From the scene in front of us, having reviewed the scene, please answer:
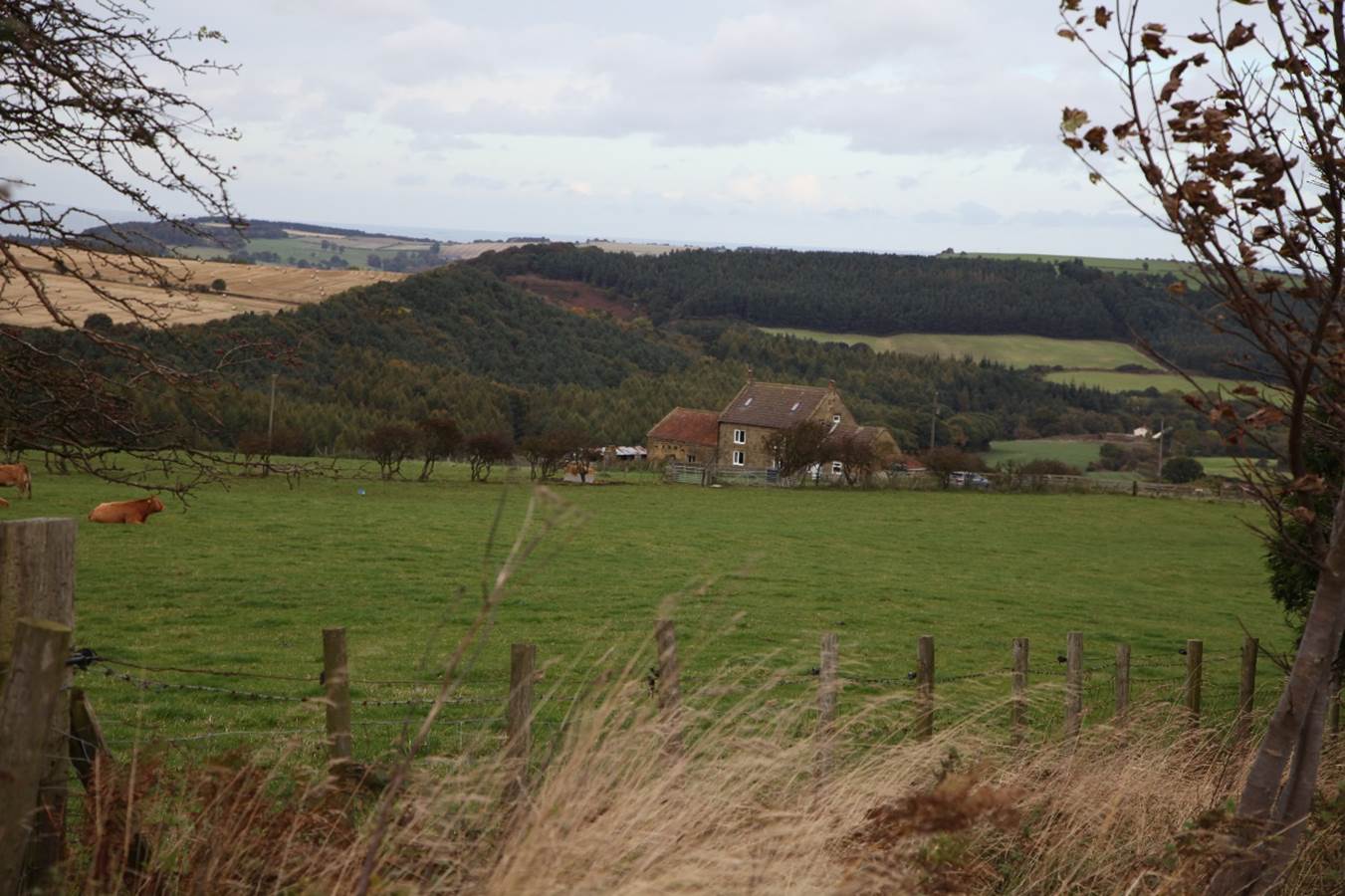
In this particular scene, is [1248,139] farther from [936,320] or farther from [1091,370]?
[936,320]

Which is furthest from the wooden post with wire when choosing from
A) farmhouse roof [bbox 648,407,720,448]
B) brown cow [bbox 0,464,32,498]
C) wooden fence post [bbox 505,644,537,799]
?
farmhouse roof [bbox 648,407,720,448]

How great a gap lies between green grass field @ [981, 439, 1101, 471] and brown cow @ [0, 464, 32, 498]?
70.7 m

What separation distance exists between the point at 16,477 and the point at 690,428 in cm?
5064

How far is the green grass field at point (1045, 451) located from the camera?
90.2 m

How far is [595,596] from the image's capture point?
798 inches

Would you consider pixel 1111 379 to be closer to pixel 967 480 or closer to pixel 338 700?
pixel 967 480

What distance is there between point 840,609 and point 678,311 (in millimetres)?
139444

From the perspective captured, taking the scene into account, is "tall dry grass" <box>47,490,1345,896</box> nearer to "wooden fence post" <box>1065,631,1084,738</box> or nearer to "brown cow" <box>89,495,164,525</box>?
"wooden fence post" <box>1065,631,1084,738</box>

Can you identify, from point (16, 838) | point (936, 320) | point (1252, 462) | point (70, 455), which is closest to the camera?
point (16, 838)

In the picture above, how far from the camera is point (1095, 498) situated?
168ft

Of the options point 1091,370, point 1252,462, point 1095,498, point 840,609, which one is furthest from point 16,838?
point 1091,370

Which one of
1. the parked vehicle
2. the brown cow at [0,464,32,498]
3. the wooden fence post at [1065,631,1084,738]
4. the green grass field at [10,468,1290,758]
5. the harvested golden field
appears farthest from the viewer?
the parked vehicle

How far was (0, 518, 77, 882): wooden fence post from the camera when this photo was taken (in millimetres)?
3830

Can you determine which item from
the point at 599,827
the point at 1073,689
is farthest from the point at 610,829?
the point at 1073,689
